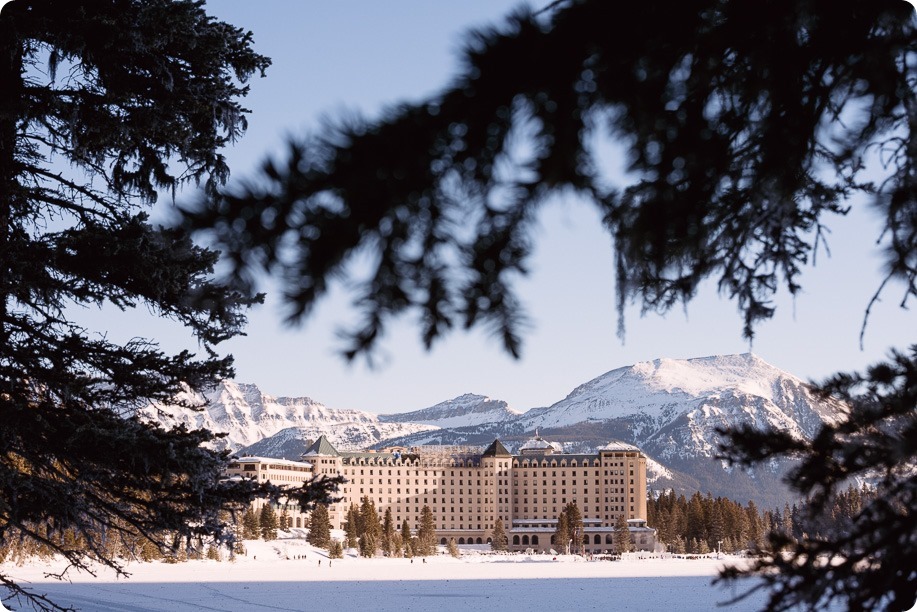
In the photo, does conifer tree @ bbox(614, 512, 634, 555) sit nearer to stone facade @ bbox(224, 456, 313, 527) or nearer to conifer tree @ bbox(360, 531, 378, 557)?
conifer tree @ bbox(360, 531, 378, 557)

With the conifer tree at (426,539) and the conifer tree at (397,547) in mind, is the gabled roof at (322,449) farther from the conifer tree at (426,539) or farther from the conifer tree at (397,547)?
the conifer tree at (397,547)

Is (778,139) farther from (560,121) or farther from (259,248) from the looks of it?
(259,248)

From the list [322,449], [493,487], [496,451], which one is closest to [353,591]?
[493,487]

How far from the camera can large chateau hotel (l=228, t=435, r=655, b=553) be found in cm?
17488

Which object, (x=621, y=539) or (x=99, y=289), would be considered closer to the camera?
(x=99, y=289)

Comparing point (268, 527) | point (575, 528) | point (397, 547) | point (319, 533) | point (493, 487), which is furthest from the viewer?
→ point (493, 487)

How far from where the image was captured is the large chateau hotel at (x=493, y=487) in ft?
574

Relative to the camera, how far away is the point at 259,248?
3221 millimetres

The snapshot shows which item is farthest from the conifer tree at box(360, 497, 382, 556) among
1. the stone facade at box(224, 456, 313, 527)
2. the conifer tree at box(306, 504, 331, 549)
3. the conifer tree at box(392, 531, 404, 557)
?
the stone facade at box(224, 456, 313, 527)

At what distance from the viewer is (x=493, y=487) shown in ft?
597

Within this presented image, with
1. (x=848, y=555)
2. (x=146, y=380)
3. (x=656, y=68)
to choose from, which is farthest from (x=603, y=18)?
(x=146, y=380)

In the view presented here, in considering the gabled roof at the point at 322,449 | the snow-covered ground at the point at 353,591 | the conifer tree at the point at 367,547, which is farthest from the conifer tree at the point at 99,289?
the gabled roof at the point at 322,449

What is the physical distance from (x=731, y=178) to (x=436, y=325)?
1653 millimetres

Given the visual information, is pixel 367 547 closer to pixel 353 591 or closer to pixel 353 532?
pixel 353 532
